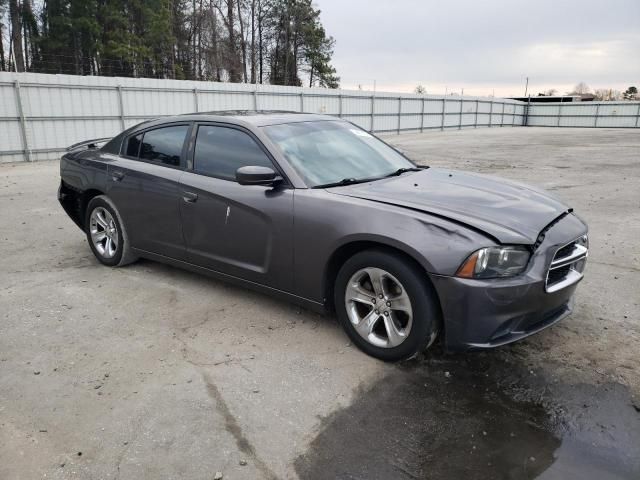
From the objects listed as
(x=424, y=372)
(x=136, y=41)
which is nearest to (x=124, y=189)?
(x=424, y=372)

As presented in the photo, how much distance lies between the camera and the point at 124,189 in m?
4.81

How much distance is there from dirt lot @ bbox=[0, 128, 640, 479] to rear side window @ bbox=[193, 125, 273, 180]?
111 centimetres

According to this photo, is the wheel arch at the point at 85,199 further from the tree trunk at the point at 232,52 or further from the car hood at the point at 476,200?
the tree trunk at the point at 232,52

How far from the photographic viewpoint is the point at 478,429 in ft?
8.74

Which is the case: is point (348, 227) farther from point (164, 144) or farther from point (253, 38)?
point (253, 38)

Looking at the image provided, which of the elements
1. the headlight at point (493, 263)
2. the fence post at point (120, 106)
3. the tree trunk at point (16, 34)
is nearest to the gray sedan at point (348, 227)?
the headlight at point (493, 263)

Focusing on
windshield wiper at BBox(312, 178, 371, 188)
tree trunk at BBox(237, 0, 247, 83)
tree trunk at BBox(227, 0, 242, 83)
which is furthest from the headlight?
tree trunk at BBox(237, 0, 247, 83)

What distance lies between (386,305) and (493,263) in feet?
2.32

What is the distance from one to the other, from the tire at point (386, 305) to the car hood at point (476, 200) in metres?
0.40

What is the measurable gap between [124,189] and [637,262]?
203 inches

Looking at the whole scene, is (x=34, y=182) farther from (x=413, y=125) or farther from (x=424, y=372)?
(x=413, y=125)

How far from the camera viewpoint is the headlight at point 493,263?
2.85 m

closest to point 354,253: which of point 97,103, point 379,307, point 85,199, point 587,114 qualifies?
point 379,307

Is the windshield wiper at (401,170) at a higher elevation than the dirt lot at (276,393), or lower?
higher
